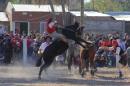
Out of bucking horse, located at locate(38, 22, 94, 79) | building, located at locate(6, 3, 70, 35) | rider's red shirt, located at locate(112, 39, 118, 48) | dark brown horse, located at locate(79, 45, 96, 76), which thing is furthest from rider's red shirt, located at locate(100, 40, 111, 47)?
building, located at locate(6, 3, 70, 35)

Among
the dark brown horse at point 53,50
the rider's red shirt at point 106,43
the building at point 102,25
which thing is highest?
the dark brown horse at point 53,50

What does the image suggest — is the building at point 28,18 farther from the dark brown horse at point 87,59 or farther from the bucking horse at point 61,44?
the bucking horse at point 61,44

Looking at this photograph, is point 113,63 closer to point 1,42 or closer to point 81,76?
point 1,42

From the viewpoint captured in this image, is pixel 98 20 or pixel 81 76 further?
pixel 98 20

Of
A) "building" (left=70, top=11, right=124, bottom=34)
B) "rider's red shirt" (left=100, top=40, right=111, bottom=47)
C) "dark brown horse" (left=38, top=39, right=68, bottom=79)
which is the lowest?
"building" (left=70, top=11, right=124, bottom=34)

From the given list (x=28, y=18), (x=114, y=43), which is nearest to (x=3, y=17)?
(x=28, y=18)

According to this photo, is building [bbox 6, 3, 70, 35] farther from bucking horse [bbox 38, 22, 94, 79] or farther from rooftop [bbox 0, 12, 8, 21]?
bucking horse [bbox 38, 22, 94, 79]

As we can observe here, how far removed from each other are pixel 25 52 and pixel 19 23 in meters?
18.9

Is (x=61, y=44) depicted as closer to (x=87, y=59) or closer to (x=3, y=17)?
(x=87, y=59)

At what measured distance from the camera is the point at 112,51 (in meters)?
29.3

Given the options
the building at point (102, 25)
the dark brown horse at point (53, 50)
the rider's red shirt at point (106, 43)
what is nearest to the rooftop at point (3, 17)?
the building at point (102, 25)

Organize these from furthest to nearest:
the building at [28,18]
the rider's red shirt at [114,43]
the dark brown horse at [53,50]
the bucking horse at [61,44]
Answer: the building at [28,18] < the rider's red shirt at [114,43] < the dark brown horse at [53,50] < the bucking horse at [61,44]

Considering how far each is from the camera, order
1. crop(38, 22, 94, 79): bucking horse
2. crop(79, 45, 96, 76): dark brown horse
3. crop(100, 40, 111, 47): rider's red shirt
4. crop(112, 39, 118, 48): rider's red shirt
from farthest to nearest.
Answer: crop(100, 40, 111, 47): rider's red shirt, crop(112, 39, 118, 48): rider's red shirt, crop(79, 45, 96, 76): dark brown horse, crop(38, 22, 94, 79): bucking horse

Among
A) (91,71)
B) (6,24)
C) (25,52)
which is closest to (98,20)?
(6,24)
